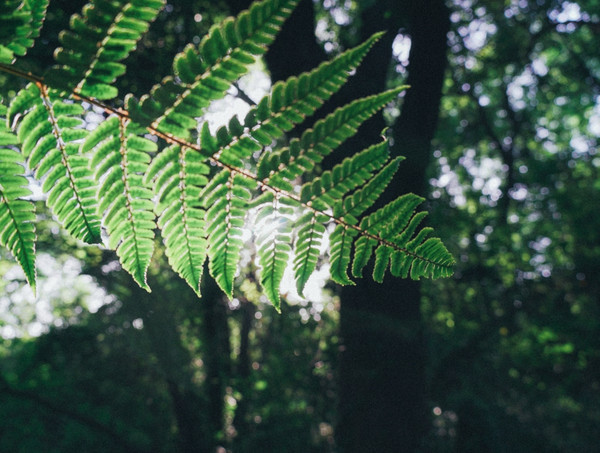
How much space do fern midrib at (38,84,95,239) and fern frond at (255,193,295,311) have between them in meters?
0.38

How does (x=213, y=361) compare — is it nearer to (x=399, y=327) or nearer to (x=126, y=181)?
(x=399, y=327)

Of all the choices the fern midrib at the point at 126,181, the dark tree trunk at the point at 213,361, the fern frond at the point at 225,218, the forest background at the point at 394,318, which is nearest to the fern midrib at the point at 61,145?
the fern midrib at the point at 126,181

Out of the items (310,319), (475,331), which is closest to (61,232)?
(310,319)

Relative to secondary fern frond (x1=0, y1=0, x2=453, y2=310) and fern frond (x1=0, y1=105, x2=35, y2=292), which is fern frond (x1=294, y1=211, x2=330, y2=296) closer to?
secondary fern frond (x1=0, y1=0, x2=453, y2=310)

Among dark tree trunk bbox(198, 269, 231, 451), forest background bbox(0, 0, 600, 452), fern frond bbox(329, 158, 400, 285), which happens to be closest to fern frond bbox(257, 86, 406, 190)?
fern frond bbox(329, 158, 400, 285)

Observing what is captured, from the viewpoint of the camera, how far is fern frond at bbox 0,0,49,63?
0.59m

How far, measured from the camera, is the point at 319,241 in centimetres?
87

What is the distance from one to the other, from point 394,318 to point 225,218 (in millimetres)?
2372

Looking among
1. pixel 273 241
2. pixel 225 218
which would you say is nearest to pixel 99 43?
pixel 225 218

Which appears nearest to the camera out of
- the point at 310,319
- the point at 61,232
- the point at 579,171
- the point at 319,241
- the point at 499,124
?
the point at 319,241

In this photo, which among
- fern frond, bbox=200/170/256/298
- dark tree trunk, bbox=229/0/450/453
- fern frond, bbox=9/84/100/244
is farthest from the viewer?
dark tree trunk, bbox=229/0/450/453

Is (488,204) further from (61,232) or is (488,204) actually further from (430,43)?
(61,232)

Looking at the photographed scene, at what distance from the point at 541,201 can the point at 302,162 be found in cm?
816

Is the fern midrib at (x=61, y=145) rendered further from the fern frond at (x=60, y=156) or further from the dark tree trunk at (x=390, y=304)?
the dark tree trunk at (x=390, y=304)
